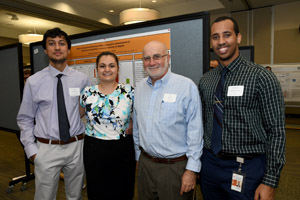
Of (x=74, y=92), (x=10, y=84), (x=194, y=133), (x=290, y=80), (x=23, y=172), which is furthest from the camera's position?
(x=290, y=80)

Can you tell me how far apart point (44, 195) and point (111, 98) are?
39.2 inches

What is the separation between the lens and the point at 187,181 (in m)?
1.34

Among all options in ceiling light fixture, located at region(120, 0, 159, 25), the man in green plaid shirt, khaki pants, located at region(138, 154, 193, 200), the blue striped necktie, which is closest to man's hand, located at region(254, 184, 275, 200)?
the man in green plaid shirt

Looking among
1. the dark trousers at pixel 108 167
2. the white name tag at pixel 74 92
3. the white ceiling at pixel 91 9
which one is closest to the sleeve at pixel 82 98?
the white name tag at pixel 74 92

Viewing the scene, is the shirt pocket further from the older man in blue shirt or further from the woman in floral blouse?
the woman in floral blouse

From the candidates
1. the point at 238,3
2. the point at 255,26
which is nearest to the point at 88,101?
the point at 238,3

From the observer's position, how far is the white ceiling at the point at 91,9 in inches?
242

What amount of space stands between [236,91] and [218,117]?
0.65ft

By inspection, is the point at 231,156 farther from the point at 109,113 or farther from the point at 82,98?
the point at 82,98

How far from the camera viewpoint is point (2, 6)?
543cm

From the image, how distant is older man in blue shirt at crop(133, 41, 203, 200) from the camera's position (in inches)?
53.8

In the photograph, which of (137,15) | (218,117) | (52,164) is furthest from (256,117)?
(137,15)

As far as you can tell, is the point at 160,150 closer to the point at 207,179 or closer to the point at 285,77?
the point at 207,179

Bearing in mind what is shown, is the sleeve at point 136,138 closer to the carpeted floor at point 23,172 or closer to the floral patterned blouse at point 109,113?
the floral patterned blouse at point 109,113
